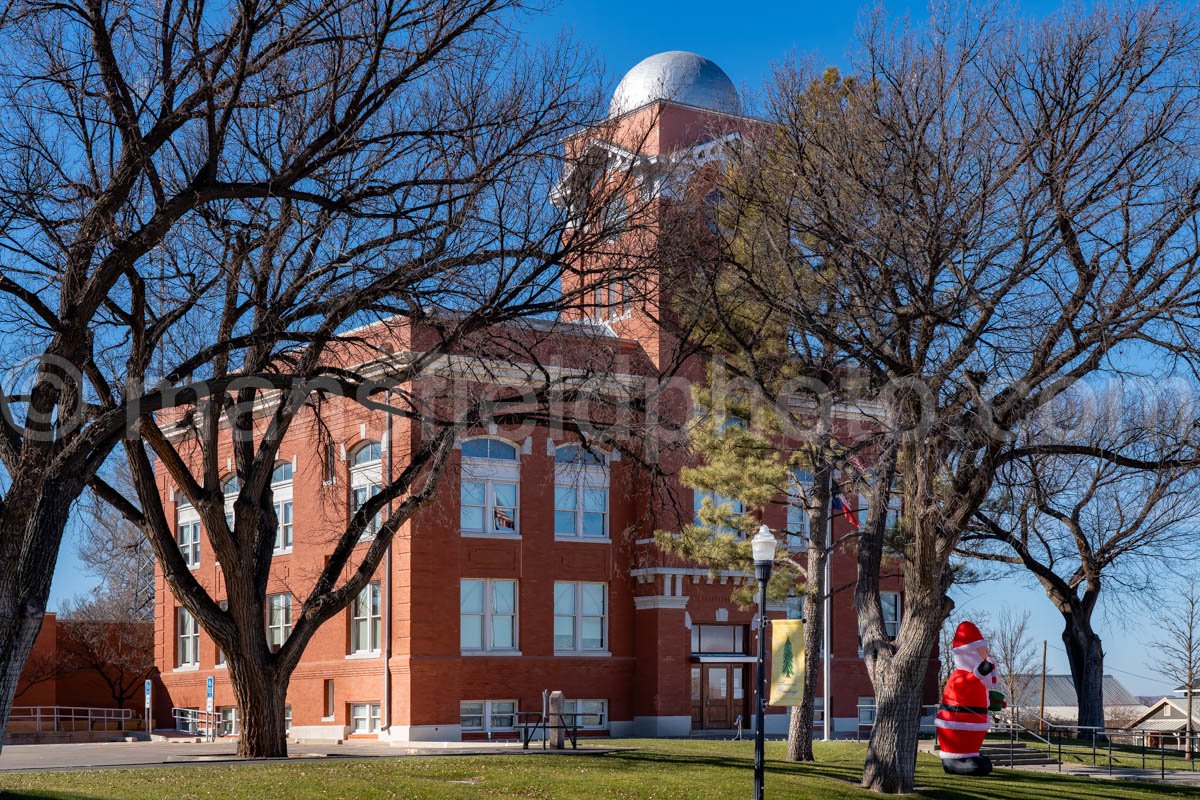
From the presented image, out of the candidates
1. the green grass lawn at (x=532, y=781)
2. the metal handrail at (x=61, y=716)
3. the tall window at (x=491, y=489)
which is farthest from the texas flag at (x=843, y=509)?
the metal handrail at (x=61, y=716)

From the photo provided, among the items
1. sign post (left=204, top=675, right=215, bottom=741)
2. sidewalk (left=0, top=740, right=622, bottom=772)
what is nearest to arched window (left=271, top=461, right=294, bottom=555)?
sign post (left=204, top=675, right=215, bottom=741)

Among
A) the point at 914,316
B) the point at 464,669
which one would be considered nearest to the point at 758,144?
the point at 914,316

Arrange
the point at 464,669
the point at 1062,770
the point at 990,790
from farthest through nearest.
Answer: the point at 464,669, the point at 1062,770, the point at 990,790

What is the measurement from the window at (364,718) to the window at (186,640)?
11.3m

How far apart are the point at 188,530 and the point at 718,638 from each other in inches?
796

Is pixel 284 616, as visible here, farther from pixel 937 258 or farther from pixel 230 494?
pixel 937 258

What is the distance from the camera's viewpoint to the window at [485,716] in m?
38.0

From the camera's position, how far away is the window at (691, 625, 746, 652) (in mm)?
42156

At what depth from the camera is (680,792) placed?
2073 centimetres

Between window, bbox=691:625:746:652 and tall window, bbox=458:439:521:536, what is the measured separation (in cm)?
682

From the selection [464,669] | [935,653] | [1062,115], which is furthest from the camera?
[935,653]

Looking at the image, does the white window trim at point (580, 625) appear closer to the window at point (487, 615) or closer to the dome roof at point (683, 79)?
the window at point (487, 615)

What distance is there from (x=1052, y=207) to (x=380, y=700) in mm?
25418

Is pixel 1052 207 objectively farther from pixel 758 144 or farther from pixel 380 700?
pixel 380 700
